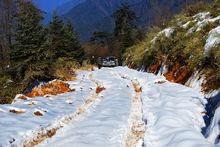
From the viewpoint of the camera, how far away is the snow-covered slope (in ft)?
30.5

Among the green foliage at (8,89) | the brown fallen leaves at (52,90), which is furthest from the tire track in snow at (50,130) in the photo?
the green foliage at (8,89)

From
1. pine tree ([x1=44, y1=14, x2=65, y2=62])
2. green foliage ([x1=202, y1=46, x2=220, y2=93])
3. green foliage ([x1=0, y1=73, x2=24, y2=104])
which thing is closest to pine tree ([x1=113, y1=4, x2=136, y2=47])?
pine tree ([x1=44, y1=14, x2=65, y2=62])

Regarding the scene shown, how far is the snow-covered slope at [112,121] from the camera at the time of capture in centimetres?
928

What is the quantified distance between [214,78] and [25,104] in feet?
19.3

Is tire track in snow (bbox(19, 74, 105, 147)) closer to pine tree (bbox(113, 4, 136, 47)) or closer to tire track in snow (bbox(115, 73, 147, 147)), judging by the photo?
tire track in snow (bbox(115, 73, 147, 147))

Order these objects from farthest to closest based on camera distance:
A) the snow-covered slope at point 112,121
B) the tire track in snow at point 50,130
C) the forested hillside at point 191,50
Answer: the forested hillside at point 191,50
the tire track in snow at point 50,130
the snow-covered slope at point 112,121

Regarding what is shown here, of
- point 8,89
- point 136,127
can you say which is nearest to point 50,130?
point 136,127

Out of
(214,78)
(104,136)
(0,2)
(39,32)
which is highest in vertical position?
(0,2)

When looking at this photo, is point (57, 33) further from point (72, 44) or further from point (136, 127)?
point (136, 127)

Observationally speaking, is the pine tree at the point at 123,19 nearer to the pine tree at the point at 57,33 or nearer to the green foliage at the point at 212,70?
the pine tree at the point at 57,33

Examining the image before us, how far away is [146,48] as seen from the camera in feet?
96.9

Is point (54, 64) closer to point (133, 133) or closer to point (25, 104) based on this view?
point (25, 104)

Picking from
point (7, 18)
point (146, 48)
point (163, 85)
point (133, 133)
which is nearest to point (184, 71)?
point (163, 85)

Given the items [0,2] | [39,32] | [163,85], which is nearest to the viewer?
[163,85]
